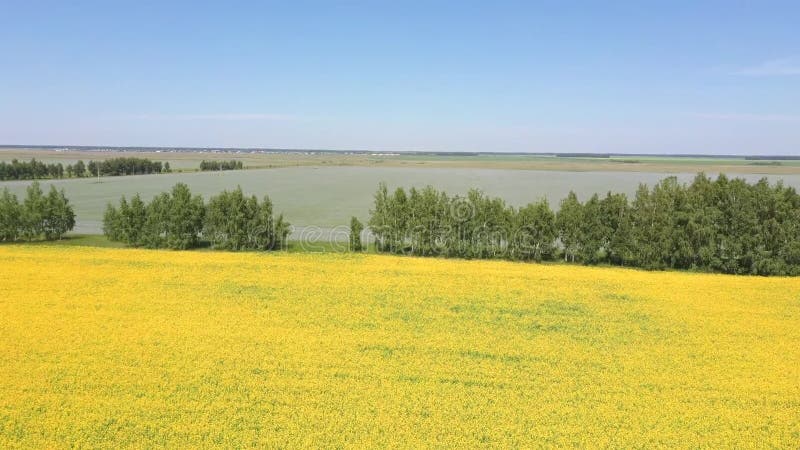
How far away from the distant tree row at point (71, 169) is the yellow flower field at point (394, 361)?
329 ft

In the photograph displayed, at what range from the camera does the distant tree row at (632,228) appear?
36969mm

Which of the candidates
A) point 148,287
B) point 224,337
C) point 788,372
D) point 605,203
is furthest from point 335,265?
point 788,372

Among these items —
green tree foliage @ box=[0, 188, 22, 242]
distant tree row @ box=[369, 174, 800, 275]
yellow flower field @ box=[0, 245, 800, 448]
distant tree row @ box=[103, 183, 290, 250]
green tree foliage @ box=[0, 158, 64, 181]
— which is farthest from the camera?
green tree foliage @ box=[0, 158, 64, 181]

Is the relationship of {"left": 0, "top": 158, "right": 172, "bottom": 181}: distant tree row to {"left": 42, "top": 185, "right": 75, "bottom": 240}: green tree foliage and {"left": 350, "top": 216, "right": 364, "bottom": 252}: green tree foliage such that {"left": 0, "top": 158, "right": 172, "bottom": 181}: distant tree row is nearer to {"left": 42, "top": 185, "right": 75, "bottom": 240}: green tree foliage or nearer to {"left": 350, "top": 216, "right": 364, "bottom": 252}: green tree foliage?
{"left": 42, "top": 185, "right": 75, "bottom": 240}: green tree foliage

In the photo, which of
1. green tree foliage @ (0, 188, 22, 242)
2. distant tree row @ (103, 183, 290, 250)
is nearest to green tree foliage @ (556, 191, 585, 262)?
distant tree row @ (103, 183, 290, 250)

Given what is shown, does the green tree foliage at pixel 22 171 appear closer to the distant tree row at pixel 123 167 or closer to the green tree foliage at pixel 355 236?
the distant tree row at pixel 123 167

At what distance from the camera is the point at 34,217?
47.4 m

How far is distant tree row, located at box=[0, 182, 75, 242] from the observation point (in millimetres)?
47469

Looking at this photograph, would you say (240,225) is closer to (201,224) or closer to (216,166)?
(201,224)

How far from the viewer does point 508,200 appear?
78312 mm

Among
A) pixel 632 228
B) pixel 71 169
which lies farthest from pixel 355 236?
pixel 71 169

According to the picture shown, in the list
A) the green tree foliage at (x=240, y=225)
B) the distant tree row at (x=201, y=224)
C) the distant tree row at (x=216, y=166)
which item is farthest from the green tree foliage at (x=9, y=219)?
the distant tree row at (x=216, y=166)

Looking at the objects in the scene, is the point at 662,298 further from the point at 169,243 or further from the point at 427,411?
the point at 169,243

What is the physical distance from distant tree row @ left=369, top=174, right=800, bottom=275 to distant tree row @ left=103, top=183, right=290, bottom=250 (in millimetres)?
8915
